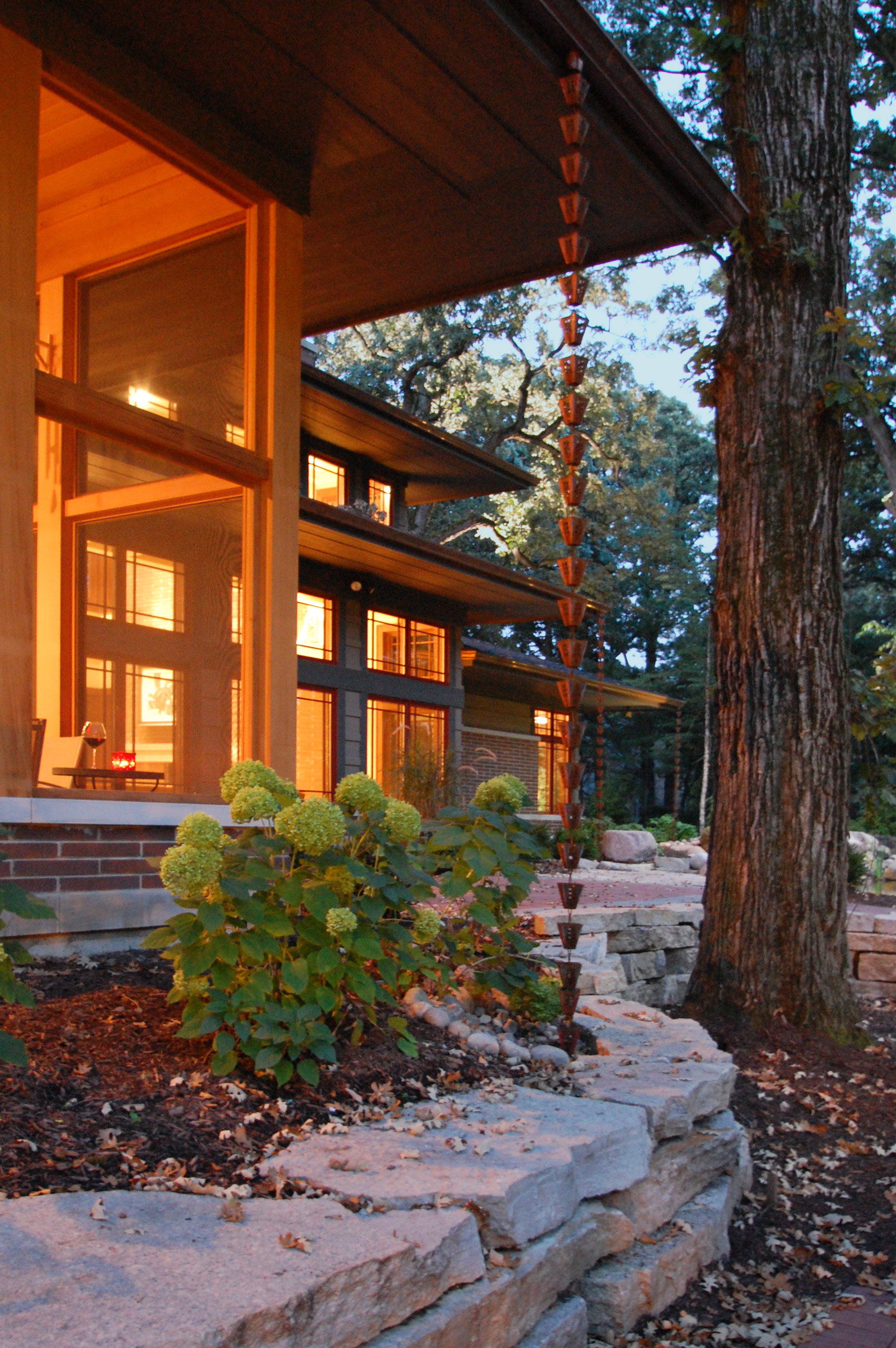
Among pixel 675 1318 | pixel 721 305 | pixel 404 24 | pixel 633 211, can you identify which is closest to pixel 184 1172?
pixel 675 1318

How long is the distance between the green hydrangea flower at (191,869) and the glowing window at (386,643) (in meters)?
11.2

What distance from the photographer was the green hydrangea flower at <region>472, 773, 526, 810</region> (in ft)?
12.8

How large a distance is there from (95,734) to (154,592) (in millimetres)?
697

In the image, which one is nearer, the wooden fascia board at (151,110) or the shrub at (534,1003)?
the shrub at (534,1003)

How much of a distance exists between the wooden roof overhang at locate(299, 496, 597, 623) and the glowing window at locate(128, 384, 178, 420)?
5.04 m

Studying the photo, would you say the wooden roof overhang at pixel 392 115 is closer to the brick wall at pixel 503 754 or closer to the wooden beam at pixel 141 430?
the wooden beam at pixel 141 430

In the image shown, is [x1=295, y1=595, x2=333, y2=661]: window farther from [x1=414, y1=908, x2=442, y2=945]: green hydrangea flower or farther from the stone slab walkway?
the stone slab walkway

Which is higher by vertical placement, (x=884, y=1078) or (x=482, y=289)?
(x=482, y=289)

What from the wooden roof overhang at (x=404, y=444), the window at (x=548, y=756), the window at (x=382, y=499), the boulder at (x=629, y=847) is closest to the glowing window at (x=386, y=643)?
the window at (x=382, y=499)

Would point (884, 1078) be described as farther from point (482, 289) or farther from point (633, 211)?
point (482, 289)

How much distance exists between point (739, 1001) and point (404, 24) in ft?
15.1

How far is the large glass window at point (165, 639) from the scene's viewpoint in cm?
450

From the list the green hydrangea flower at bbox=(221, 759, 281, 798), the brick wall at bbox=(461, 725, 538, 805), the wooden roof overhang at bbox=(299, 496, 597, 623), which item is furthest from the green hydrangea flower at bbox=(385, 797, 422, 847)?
the brick wall at bbox=(461, 725, 538, 805)

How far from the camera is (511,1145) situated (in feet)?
8.60
